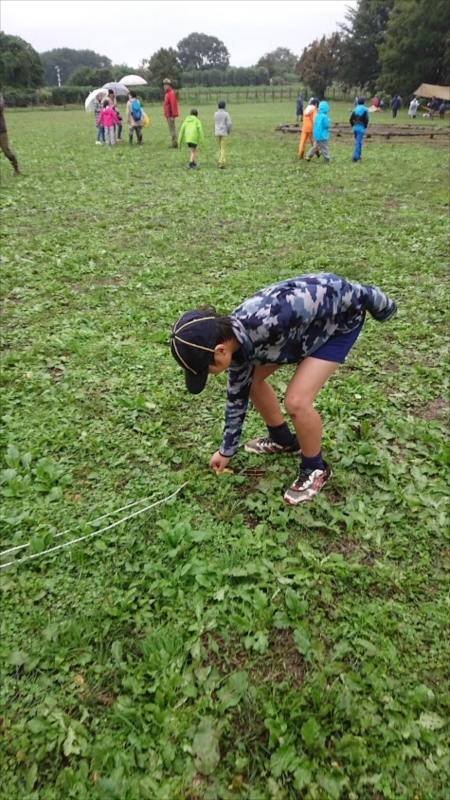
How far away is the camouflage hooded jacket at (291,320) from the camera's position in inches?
93.8

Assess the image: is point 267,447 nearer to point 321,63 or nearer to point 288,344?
point 288,344

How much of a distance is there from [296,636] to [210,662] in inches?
14.8

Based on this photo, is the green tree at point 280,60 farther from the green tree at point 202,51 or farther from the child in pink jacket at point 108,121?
the child in pink jacket at point 108,121

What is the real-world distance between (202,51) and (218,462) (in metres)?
141

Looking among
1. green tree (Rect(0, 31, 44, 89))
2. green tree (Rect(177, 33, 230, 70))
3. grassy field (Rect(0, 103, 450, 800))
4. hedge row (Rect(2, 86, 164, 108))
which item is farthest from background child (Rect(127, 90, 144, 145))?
green tree (Rect(177, 33, 230, 70))

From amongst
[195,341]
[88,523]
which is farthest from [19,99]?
[195,341]

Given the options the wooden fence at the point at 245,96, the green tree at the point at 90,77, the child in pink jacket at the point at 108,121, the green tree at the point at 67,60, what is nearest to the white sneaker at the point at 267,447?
the child in pink jacket at the point at 108,121

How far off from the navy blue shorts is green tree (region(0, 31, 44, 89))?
58.8 meters

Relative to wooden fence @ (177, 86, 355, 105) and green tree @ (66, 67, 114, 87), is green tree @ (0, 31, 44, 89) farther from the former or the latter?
wooden fence @ (177, 86, 355, 105)

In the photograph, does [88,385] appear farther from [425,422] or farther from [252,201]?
[252,201]

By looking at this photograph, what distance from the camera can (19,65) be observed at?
1973 inches

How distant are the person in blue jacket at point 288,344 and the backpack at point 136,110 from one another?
48.7 feet

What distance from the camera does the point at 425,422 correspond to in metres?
3.63

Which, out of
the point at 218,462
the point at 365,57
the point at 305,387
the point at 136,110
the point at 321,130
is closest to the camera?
the point at 305,387
